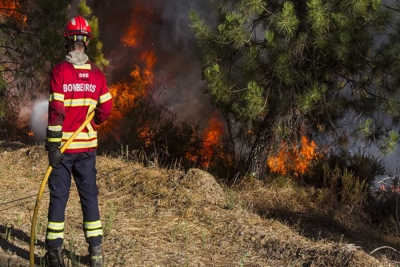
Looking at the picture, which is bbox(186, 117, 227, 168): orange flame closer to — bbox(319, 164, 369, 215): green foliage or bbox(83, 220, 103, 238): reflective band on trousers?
bbox(319, 164, 369, 215): green foliage

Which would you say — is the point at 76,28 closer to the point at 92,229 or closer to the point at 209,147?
the point at 92,229

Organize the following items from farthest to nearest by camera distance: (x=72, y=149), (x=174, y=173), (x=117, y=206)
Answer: (x=174, y=173)
(x=117, y=206)
(x=72, y=149)

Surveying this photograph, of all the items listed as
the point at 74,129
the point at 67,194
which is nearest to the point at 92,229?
the point at 67,194

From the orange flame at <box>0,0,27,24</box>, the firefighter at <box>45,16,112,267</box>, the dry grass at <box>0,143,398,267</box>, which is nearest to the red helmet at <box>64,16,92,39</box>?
the firefighter at <box>45,16,112,267</box>

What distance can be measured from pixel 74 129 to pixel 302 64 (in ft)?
21.5

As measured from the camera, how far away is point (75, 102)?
14.8ft

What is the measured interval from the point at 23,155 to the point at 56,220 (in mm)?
5041

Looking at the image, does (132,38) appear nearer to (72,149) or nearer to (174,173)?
(174,173)

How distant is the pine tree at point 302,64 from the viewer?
962 cm

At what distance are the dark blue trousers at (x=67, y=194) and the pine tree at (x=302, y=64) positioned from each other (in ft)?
17.2

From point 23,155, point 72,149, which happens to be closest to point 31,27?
point 23,155

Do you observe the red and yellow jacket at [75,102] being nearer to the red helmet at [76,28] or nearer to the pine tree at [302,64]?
the red helmet at [76,28]

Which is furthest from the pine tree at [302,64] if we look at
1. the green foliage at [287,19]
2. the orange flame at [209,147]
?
the orange flame at [209,147]

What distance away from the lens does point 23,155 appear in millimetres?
9297
